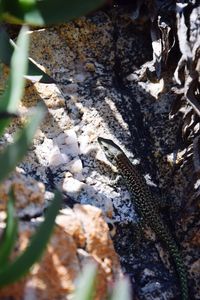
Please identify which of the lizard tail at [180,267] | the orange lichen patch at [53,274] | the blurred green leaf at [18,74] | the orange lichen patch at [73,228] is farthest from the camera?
the lizard tail at [180,267]

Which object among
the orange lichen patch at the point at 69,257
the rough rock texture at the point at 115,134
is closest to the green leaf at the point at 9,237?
the orange lichen patch at the point at 69,257

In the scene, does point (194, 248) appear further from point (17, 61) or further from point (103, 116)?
point (17, 61)

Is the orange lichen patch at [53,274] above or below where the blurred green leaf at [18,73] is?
below

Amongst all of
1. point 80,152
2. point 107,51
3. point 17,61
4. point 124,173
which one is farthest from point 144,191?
point 17,61

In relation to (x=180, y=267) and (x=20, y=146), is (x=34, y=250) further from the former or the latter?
(x=180, y=267)

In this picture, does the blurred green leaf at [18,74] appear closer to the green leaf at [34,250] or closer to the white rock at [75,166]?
the green leaf at [34,250]
